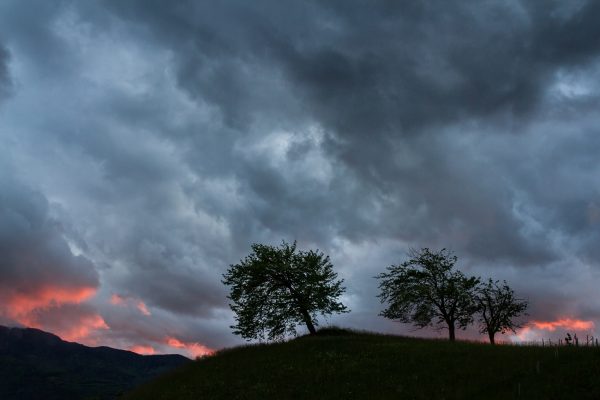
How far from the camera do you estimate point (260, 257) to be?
65.1 m

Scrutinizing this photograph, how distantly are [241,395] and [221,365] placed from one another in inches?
535

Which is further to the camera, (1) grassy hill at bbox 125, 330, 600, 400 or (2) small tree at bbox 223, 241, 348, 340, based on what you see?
(2) small tree at bbox 223, 241, 348, 340

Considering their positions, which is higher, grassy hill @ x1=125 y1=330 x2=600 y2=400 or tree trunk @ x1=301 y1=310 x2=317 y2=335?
tree trunk @ x1=301 y1=310 x2=317 y2=335

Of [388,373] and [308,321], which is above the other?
[308,321]

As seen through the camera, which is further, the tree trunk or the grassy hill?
the tree trunk

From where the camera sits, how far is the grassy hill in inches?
1018

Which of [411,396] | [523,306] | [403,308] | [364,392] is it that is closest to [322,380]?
[364,392]

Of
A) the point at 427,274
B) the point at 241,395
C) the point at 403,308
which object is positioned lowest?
the point at 241,395

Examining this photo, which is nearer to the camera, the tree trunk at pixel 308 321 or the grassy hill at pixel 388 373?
the grassy hill at pixel 388 373

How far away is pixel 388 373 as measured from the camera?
33.4m

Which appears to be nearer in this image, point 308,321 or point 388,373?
point 388,373

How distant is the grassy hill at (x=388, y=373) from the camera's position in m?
25.9

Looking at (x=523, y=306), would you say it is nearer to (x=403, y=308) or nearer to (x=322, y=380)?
(x=403, y=308)

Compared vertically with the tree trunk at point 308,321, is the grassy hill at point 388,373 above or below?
below
